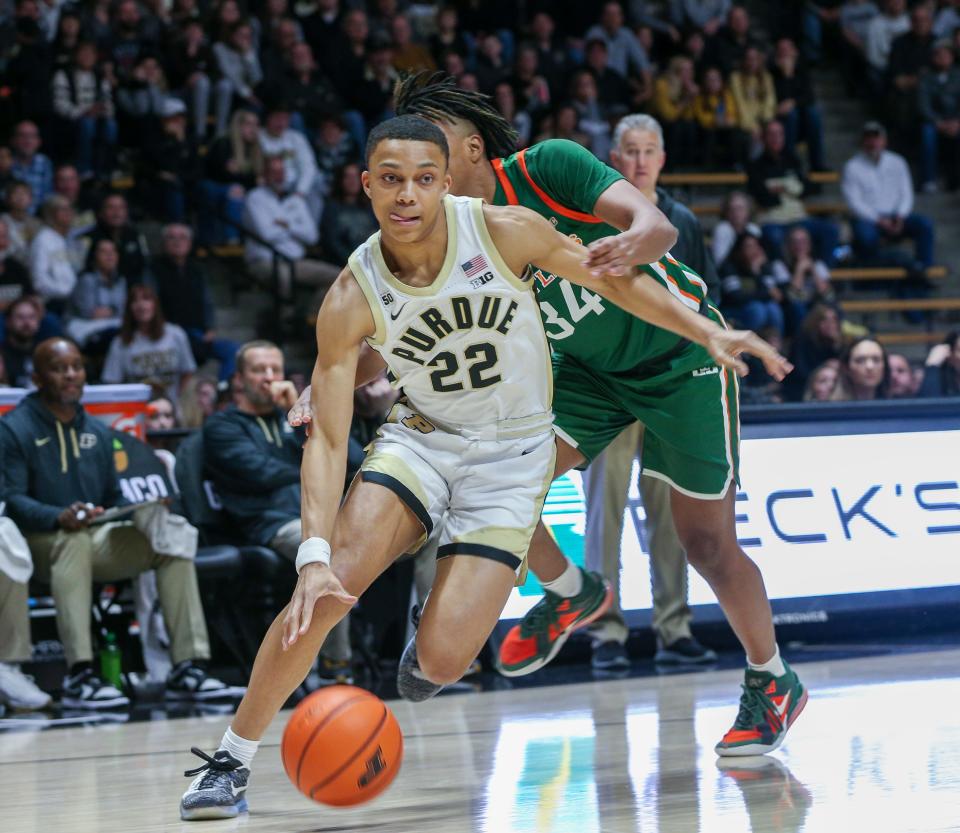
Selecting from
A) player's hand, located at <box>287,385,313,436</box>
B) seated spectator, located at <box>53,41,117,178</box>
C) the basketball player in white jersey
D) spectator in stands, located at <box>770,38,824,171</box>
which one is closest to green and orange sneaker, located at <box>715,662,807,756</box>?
the basketball player in white jersey

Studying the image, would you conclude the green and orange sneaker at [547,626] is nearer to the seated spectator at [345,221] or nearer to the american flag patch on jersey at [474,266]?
the american flag patch on jersey at [474,266]

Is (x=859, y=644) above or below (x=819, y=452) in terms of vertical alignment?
below

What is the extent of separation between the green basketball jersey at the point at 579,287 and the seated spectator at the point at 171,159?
7800 mm

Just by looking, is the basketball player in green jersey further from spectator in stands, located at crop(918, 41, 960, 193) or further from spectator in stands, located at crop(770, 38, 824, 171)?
spectator in stands, located at crop(918, 41, 960, 193)

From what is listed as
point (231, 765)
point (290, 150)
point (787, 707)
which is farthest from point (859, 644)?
point (290, 150)

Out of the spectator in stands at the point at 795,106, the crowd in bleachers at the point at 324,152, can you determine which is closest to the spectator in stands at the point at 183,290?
the crowd in bleachers at the point at 324,152

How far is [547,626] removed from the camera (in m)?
5.19

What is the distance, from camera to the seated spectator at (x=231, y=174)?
39.9ft

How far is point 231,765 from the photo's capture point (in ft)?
13.2

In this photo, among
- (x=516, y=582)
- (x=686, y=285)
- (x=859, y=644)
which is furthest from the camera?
(x=859, y=644)

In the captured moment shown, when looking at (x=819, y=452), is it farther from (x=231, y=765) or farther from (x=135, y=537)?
(x=231, y=765)

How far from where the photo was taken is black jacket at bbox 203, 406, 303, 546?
7.34 m

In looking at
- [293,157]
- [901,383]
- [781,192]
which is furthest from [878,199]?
[293,157]

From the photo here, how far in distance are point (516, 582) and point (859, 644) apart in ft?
13.1
